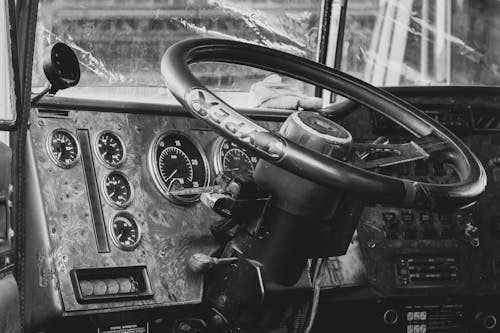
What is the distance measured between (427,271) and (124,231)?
1.11 metres

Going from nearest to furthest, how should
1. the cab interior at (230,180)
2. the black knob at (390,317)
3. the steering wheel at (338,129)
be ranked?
the steering wheel at (338,129), the cab interior at (230,180), the black knob at (390,317)

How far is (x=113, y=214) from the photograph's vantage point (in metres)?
2.37

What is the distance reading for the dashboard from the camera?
2240mm

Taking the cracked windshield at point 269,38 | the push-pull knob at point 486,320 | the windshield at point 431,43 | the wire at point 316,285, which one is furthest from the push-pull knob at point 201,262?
the windshield at point 431,43

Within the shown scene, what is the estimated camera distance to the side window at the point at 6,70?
5.57 feet

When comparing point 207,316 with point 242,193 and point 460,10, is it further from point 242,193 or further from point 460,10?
point 460,10

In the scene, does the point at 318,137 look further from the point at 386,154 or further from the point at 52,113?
the point at 52,113

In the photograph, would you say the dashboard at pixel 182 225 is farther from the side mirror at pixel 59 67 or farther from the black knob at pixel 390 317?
the side mirror at pixel 59 67

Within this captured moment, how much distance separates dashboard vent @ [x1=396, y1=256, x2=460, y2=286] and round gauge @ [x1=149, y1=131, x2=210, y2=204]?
2.50ft

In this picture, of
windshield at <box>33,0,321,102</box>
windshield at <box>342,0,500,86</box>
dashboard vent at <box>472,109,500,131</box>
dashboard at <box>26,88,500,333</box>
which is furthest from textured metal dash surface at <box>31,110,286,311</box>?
windshield at <box>342,0,500,86</box>

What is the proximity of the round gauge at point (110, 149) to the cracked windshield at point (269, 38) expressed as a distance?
286 millimetres

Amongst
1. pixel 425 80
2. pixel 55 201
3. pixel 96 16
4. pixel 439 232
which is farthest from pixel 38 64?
pixel 425 80

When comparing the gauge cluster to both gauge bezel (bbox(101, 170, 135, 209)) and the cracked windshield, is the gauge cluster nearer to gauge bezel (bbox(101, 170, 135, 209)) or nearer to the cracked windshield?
gauge bezel (bbox(101, 170, 135, 209))

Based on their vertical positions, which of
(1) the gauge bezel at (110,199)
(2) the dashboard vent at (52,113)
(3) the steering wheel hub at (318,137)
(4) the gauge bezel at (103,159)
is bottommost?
(1) the gauge bezel at (110,199)
